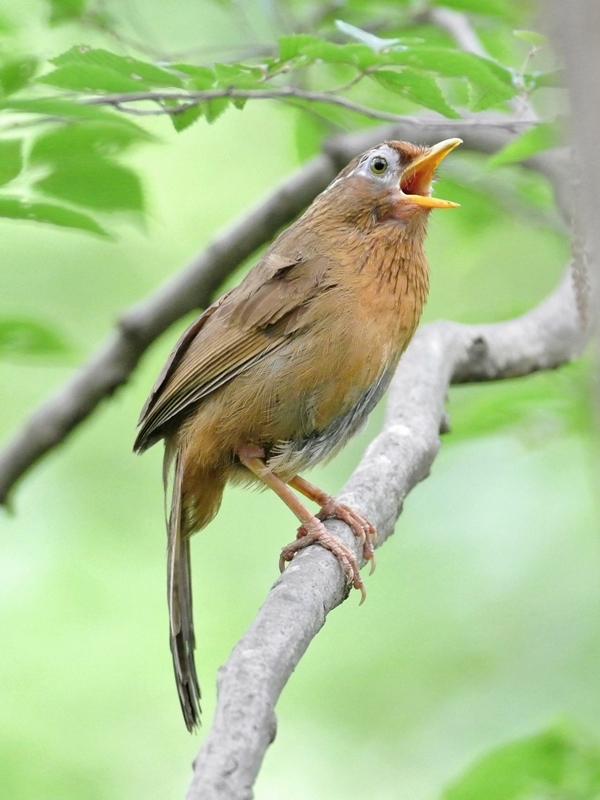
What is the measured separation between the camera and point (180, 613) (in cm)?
355

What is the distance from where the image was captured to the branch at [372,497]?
1.70 m

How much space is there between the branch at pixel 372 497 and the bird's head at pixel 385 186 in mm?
547

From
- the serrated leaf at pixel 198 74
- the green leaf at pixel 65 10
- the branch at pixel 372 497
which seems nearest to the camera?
the branch at pixel 372 497

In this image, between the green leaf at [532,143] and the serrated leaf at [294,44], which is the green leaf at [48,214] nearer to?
the serrated leaf at [294,44]

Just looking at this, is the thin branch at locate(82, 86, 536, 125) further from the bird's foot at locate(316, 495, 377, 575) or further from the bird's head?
the bird's foot at locate(316, 495, 377, 575)

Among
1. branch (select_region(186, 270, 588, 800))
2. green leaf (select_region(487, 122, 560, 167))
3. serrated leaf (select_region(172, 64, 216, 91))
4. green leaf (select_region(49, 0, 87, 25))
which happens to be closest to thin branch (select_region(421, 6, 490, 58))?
branch (select_region(186, 270, 588, 800))

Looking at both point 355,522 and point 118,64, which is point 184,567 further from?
point 118,64

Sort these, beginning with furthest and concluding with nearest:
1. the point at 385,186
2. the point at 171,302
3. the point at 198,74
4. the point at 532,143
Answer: the point at 171,302
the point at 385,186
the point at 532,143
the point at 198,74

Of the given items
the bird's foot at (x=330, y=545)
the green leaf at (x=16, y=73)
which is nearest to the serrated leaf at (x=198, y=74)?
the green leaf at (x=16, y=73)

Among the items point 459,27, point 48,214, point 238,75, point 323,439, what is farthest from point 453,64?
point 459,27

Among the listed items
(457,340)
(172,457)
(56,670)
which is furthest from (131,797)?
(457,340)

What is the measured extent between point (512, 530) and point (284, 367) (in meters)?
3.79

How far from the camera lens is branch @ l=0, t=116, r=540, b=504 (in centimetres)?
453

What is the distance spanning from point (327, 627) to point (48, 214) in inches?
194
